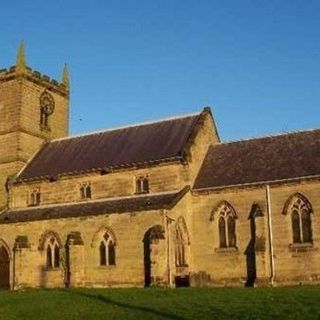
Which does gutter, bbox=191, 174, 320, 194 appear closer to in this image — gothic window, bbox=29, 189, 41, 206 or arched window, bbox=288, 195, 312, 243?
arched window, bbox=288, 195, 312, 243

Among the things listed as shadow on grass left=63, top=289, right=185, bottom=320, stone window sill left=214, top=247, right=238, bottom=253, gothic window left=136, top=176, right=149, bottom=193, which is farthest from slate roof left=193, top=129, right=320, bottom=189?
shadow on grass left=63, top=289, right=185, bottom=320

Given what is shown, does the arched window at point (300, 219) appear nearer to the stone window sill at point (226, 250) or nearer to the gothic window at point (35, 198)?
the stone window sill at point (226, 250)

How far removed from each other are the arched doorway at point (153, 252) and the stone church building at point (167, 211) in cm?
6

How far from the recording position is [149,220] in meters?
33.1

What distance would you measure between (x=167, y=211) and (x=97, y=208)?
5409mm

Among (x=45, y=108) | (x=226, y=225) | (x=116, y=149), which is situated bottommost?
(x=226, y=225)

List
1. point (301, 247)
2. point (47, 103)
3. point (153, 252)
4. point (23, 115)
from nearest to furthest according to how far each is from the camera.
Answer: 1. point (153, 252)
2. point (301, 247)
3. point (23, 115)
4. point (47, 103)

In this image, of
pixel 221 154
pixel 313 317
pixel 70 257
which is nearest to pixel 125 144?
pixel 221 154

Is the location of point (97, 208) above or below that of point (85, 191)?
below

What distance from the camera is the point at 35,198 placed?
41.3 m

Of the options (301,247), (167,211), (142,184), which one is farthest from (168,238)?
(301,247)

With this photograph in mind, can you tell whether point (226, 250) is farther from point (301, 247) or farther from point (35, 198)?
point (35, 198)

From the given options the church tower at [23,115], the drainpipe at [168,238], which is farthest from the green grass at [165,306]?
the church tower at [23,115]

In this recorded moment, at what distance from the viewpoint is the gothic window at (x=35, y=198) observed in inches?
1620
